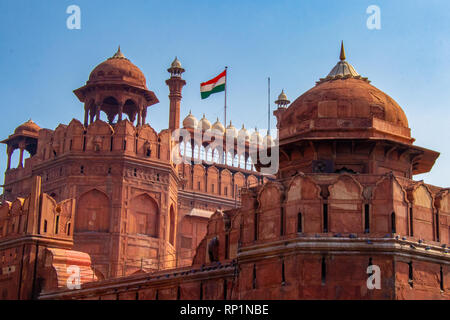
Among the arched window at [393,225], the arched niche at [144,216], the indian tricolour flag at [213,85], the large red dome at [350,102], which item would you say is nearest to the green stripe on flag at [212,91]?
the indian tricolour flag at [213,85]

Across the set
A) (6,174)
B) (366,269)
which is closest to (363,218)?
(366,269)

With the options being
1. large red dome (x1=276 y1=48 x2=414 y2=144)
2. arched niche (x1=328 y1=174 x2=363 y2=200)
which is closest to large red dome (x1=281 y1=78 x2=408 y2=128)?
large red dome (x1=276 y1=48 x2=414 y2=144)

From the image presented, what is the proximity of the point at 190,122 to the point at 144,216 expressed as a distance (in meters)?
13.8

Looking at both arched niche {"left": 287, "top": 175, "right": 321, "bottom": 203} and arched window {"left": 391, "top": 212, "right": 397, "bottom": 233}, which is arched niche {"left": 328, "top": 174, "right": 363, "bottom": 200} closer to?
arched niche {"left": 287, "top": 175, "right": 321, "bottom": 203}

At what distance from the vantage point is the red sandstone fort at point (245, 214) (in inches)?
951

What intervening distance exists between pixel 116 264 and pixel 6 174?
41.1 feet

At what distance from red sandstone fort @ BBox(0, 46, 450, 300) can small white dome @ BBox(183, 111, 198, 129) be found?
819cm

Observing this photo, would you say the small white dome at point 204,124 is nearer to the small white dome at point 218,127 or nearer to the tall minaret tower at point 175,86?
the small white dome at point 218,127

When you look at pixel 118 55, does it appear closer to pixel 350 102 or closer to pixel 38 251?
pixel 38 251

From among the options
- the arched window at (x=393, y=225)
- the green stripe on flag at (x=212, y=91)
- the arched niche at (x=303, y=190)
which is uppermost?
the green stripe on flag at (x=212, y=91)

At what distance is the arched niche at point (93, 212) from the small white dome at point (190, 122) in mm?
14109

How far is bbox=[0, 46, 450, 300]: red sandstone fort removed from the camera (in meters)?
24.2

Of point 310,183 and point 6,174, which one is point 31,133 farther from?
point 310,183

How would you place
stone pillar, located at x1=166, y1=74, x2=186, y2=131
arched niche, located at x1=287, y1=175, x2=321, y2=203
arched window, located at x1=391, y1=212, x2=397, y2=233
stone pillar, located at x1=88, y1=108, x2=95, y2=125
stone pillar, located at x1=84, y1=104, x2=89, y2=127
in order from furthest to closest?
stone pillar, located at x1=166, y1=74, x2=186, y2=131
stone pillar, located at x1=88, y1=108, x2=95, y2=125
stone pillar, located at x1=84, y1=104, x2=89, y2=127
arched niche, located at x1=287, y1=175, x2=321, y2=203
arched window, located at x1=391, y1=212, x2=397, y2=233
